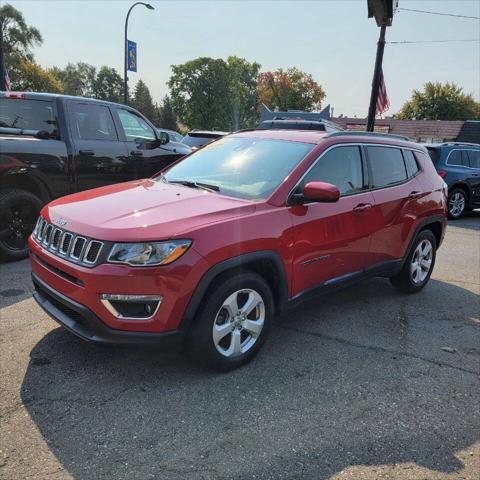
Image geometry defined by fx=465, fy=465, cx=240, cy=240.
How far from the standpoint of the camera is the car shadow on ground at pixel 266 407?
248 centimetres

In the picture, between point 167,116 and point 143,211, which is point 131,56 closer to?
point 143,211

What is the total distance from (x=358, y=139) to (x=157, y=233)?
241 centimetres

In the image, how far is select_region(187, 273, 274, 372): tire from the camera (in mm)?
3037

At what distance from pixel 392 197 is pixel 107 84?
364 ft

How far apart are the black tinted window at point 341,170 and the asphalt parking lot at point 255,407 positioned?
51.6 inches

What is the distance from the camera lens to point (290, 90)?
74.1 metres

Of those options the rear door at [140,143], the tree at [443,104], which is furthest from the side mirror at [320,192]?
the tree at [443,104]

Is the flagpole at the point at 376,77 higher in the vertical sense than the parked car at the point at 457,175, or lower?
higher

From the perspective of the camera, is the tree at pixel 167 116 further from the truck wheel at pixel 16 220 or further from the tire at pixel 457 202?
the truck wheel at pixel 16 220

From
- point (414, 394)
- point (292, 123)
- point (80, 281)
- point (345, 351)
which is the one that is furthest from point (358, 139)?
point (292, 123)

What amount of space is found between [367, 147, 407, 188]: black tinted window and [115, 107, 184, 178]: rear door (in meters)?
3.82

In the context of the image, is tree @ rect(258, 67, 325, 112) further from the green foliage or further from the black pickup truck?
the black pickup truck

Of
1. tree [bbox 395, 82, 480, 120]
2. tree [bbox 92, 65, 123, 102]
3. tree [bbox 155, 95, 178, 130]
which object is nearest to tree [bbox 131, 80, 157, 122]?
tree [bbox 155, 95, 178, 130]

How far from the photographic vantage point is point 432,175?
18.0ft
